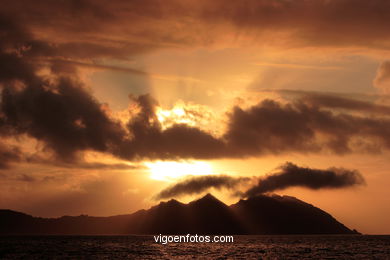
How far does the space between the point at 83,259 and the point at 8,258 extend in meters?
19.8

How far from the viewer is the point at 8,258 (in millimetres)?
130500

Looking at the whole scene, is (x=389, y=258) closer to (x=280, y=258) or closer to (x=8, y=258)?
(x=280, y=258)

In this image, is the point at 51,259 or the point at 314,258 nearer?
the point at 51,259

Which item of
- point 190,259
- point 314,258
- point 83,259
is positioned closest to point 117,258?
point 83,259

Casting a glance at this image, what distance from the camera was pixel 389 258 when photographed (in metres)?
136

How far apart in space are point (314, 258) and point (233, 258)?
24.3 m

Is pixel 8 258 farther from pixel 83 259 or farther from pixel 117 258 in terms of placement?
pixel 117 258

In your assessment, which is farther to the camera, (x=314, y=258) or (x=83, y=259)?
(x=314, y=258)

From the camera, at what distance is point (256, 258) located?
136m

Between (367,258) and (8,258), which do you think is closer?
(8,258)

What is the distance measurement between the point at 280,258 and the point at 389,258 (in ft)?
99.3

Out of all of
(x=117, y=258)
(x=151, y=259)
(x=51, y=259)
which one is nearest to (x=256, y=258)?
(x=151, y=259)

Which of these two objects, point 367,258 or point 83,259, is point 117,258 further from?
point 367,258

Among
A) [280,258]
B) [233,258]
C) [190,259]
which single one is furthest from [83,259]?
[280,258]
